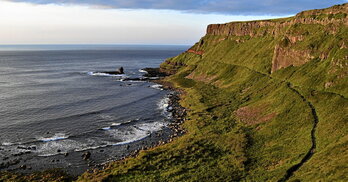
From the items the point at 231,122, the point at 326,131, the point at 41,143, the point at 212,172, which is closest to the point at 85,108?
the point at 41,143

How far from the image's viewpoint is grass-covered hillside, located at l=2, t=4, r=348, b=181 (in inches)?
1566

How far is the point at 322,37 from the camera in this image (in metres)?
79.6

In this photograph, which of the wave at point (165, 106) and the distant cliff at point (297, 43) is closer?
the distant cliff at point (297, 43)

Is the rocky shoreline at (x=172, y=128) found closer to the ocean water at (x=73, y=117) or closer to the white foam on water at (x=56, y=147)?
the ocean water at (x=73, y=117)

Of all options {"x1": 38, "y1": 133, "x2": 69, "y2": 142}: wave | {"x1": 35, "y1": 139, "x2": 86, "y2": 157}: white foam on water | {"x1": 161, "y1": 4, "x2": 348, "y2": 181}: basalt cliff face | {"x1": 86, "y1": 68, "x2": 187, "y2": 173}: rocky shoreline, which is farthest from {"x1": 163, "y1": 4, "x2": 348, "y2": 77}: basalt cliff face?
{"x1": 38, "y1": 133, "x2": 69, "y2": 142}: wave

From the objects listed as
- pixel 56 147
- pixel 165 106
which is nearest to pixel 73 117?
pixel 56 147

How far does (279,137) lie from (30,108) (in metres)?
75.6

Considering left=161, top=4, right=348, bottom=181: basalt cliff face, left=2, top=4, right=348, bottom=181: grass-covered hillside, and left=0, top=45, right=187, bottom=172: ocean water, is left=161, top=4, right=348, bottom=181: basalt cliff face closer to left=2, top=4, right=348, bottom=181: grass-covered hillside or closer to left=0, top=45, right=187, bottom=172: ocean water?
left=2, top=4, right=348, bottom=181: grass-covered hillside

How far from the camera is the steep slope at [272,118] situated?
3981 cm

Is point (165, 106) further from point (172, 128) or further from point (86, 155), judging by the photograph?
point (86, 155)

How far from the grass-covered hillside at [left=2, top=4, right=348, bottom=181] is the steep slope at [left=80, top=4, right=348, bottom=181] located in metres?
0.16

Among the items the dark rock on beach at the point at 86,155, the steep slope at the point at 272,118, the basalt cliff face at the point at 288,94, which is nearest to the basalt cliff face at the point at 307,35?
the basalt cliff face at the point at 288,94

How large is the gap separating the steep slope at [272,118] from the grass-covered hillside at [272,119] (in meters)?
0.16

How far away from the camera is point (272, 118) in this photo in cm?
5947
